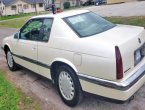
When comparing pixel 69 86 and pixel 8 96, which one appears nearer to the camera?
pixel 69 86

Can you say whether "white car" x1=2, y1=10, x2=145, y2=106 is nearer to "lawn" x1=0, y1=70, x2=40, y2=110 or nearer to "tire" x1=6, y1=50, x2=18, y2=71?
"lawn" x1=0, y1=70, x2=40, y2=110

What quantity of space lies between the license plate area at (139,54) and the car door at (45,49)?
1.61m

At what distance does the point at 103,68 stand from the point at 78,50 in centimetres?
58

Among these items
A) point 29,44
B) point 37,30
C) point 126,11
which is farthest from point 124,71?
point 126,11

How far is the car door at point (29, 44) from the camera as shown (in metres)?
5.48

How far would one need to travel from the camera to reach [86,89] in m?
4.24

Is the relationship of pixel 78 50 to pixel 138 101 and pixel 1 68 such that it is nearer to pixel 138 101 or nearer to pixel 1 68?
pixel 138 101

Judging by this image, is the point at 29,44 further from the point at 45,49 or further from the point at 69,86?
the point at 69,86

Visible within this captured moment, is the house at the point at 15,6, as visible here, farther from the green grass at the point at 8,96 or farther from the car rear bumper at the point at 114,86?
the car rear bumper at the point at 114,86

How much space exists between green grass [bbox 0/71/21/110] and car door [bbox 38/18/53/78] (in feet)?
2.46

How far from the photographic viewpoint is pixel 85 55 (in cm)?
409

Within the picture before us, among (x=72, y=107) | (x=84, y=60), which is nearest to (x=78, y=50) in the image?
(x=84, y=60)

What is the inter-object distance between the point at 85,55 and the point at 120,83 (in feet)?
2.34

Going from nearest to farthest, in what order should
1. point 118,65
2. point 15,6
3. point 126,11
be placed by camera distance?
point 118,65 < point 126,11 < point 15,6
